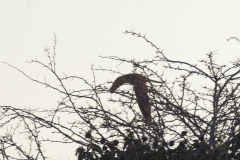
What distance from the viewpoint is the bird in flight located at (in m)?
8.53

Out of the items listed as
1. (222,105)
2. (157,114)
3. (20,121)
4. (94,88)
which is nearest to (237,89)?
(222,105)

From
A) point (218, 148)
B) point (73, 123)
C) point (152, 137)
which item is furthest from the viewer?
point (73, 123)

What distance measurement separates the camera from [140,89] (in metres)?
8.73

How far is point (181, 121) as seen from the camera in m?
8.22

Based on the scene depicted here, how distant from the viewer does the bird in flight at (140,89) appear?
8.53 metres

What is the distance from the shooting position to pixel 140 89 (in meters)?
8.73

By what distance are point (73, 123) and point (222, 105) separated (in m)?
1.75

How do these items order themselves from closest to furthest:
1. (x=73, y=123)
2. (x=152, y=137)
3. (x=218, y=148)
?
(x=218, y=148) → (x=152, y=137) → (x=73, y=123)

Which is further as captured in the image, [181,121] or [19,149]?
[19,149]

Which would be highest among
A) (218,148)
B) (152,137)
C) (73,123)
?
(73,123)

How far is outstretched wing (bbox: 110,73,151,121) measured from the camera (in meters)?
8.53

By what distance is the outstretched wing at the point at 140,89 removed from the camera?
336 inches

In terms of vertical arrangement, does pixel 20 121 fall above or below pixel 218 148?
above

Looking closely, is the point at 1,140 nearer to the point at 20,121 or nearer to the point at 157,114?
the point at 20,121
